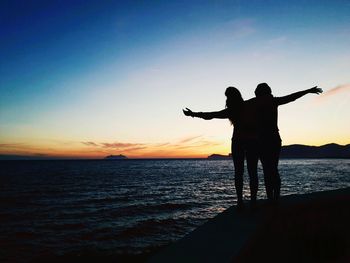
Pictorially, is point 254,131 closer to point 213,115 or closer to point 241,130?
point 241,130

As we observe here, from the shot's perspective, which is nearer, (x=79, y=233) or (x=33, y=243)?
(x=33, y=243)

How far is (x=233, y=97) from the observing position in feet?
15.4

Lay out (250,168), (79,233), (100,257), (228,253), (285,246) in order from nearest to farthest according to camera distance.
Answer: (228,253), (285,246), (250,168), (100,257), (79,233)

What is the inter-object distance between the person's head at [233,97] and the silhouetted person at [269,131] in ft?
1.56

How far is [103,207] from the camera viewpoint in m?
22.5

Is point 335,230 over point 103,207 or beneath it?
over

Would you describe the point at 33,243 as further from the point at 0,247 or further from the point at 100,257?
the point at 100,257

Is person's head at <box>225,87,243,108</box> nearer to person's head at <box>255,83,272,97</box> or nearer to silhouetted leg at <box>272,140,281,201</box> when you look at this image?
person's head at <box>255,83,272,97</box>

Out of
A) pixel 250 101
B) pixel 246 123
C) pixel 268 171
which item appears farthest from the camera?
pixel 268 171

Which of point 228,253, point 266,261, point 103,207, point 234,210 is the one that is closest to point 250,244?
point 266,261

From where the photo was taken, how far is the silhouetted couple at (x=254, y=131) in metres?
4.66

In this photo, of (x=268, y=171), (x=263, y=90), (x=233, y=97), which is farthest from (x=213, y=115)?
(x=268, y=171)

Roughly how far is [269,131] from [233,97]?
100 cm

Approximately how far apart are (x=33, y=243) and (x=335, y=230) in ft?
43.0
